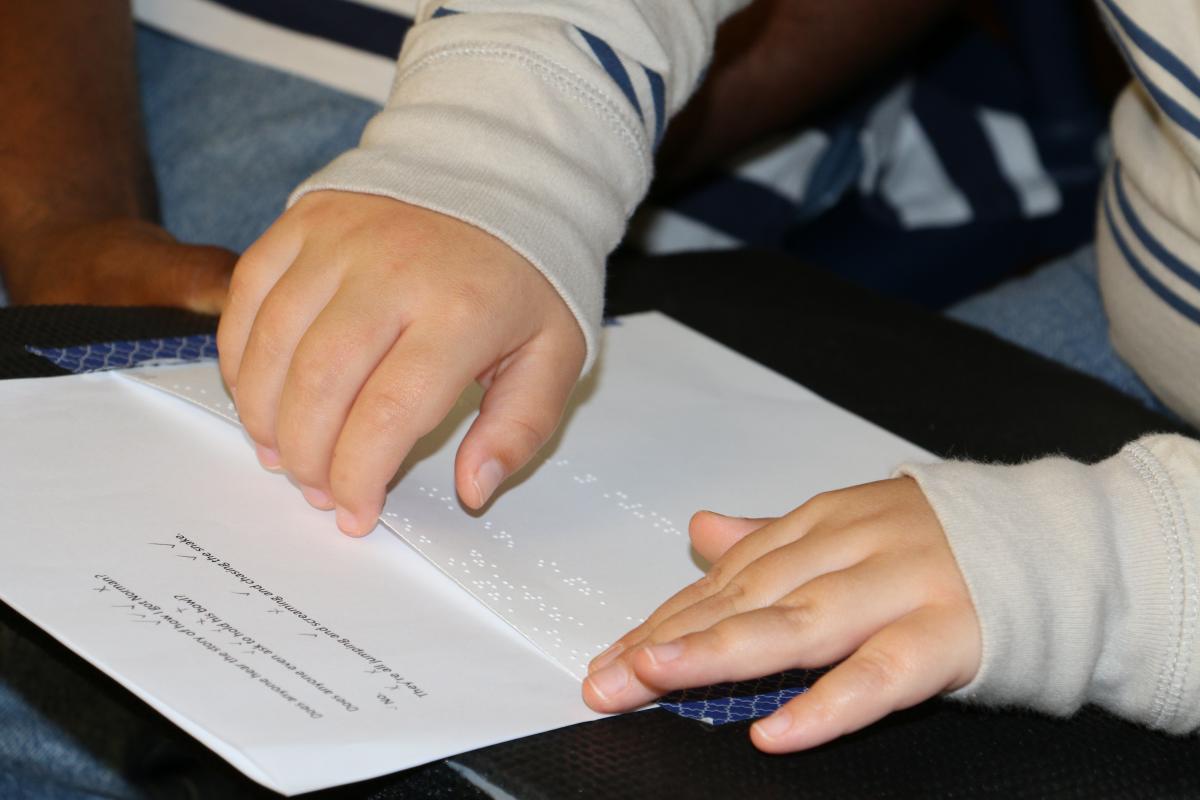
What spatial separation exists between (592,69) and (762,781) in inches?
13.3

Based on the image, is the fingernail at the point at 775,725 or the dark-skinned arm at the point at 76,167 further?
the dark-skinned arm at the point at 76,167

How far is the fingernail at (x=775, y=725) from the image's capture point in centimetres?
37

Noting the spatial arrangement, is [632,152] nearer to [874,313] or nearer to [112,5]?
[874,313]

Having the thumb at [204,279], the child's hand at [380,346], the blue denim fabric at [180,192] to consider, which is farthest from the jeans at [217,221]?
the child's hand at [380,346]

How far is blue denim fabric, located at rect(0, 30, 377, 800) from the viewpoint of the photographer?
0.65 meters

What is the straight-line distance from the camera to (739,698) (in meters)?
0.42

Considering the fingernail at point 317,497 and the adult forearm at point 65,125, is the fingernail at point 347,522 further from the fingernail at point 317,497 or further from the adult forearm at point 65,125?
the adult forearm at point 65,125

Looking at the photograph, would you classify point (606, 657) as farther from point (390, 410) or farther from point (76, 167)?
point (76, 167)

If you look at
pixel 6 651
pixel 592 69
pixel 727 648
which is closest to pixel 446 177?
pixel 592 69

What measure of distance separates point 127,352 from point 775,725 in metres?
0.34

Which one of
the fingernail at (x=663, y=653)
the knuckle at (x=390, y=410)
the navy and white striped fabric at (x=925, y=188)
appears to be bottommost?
the navy and white striped fabric at (x=925, y=188)

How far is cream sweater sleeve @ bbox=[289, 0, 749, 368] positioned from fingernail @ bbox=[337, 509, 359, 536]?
118 millimetres

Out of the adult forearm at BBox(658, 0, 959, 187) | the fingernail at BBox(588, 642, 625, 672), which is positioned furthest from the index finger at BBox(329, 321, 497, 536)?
the adult forearm at BBox(658, 0, 959, 187)

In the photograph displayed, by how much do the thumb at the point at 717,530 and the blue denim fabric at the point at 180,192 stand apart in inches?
10.5
